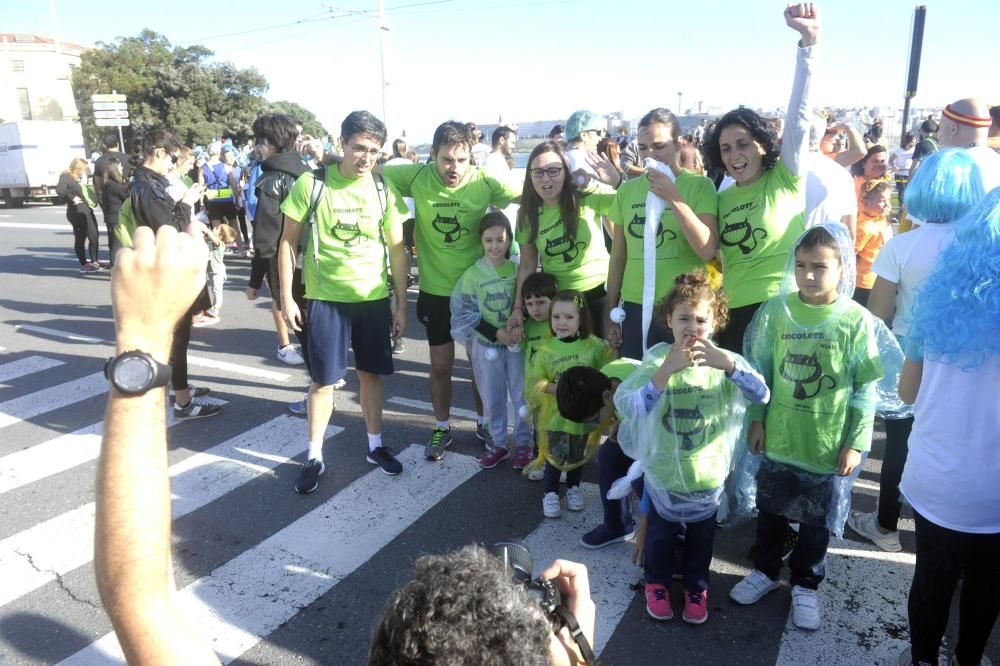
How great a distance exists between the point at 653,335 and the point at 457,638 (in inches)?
112

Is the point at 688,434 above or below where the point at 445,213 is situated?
below

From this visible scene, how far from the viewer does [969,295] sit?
1.89 meters

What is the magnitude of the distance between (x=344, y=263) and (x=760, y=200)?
7.79 feet

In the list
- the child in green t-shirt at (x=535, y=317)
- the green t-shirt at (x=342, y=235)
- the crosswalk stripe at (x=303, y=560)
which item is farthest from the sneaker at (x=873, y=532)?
the green t-shirt at (x=342, y=235)

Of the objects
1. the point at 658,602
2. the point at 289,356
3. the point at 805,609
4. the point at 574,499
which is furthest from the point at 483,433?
the point at 289,356

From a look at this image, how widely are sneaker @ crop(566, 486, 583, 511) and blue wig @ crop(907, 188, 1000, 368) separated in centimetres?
222

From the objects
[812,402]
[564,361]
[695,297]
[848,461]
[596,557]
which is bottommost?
[596,557]

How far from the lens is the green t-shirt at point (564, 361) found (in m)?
3.76

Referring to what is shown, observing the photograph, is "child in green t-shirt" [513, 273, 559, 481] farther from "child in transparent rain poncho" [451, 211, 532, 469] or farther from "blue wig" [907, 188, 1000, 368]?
"blue wig" [907, 188, 1000, 368]

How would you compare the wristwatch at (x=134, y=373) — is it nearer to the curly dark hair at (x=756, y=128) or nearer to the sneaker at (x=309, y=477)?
the curly dark hair at (x=756, y=128)

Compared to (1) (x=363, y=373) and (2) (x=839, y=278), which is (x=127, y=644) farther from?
(1) (x=363, y=373)

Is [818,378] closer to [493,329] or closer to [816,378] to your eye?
[816,378]

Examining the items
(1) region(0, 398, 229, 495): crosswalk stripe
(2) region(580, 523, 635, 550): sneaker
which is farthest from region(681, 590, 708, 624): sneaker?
(1) region(0, 398, 229, 495): crosswalk stripe

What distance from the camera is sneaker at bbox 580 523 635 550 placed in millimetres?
3494
